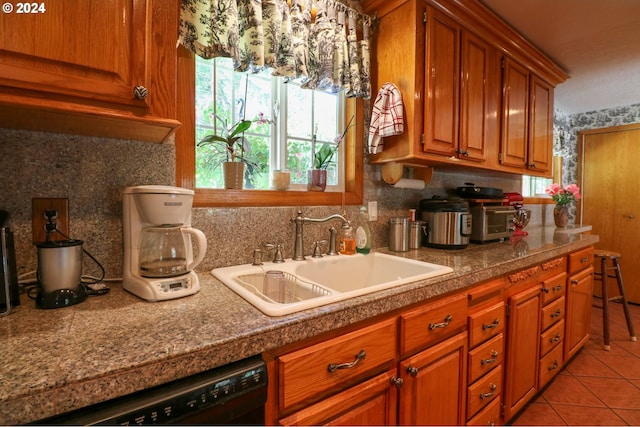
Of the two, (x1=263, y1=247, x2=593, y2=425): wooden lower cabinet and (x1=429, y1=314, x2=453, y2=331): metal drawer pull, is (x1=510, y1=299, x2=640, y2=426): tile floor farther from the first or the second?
(x1=429, y1=314, x2=453, y2=331): metal drawer pull

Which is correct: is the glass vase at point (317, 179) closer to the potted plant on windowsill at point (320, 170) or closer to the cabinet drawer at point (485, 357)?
the potted plant on windowsill at point (320, 170)

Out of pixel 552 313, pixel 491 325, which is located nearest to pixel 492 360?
pixel 491 325

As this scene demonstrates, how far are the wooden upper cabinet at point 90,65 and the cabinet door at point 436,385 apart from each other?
112cm

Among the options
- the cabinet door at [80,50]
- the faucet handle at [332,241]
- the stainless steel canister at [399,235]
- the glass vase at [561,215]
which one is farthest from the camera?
the glass vase at [561,215]

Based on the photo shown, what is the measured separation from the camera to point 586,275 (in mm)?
2324

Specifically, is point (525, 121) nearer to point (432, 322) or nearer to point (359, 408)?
point (432, 322)

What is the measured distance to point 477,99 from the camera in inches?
73.7

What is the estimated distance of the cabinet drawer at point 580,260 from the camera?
2.12 metres

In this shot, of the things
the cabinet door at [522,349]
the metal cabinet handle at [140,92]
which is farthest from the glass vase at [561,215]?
the metal cabinet handle at [140,92]

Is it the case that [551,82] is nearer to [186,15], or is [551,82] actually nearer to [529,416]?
[529,416]

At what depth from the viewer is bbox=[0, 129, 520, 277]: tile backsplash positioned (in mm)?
920

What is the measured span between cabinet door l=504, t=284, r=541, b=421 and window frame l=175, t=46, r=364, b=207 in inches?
39.3

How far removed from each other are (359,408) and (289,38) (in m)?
1.42

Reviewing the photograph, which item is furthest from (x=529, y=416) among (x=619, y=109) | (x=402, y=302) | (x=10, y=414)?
(x=619, y=109)
